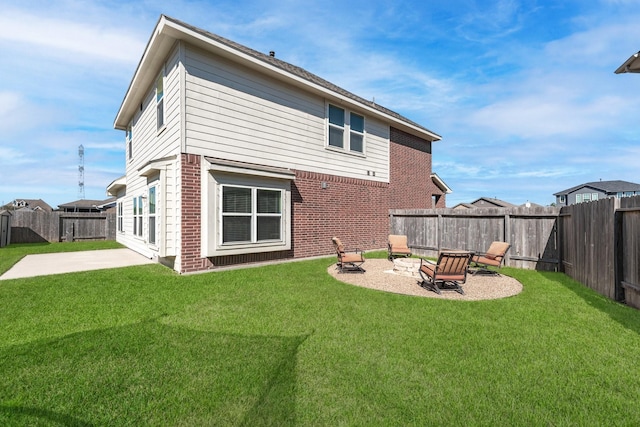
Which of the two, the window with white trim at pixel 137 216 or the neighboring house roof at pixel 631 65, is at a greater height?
the neighboring house roof at pixel 631 65

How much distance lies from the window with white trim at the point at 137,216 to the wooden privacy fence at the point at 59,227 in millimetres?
9423

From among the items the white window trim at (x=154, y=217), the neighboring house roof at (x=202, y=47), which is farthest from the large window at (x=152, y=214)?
the neighboring house roof at (x=202, y=47)

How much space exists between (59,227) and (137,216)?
11.0 meters

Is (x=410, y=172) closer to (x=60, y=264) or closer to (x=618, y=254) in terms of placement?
(x=618, y=254)

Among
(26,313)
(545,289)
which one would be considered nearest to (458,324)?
(545,289)

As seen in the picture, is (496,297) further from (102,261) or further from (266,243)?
(102,261)

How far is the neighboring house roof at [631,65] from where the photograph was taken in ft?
22.3

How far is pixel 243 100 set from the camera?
28.8ft

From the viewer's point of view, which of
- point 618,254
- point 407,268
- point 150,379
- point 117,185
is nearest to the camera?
point 150,379

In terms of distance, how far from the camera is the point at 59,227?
17.5 metres

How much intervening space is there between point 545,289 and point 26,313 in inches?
414

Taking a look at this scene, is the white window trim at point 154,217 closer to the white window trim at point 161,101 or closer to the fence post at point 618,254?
Answer: the white window trim at point 161,101

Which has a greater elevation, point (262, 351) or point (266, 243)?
point (266, 243)

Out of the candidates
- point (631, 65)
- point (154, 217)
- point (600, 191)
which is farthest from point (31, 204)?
point (600, 191)
